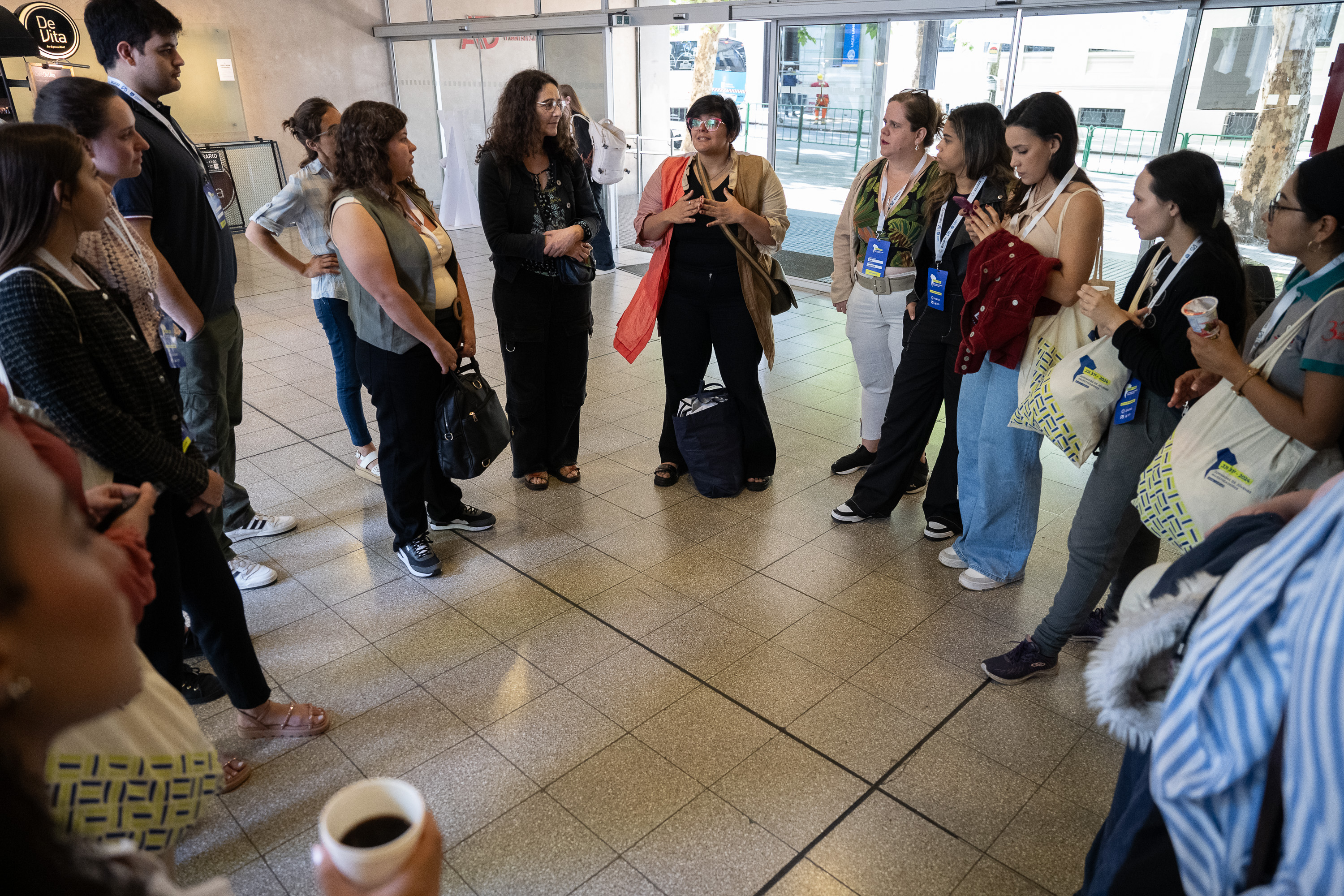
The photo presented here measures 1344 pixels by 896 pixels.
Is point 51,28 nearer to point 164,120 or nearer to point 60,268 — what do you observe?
point 164,120

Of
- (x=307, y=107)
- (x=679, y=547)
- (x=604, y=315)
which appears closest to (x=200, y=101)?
(x=604, y=315)

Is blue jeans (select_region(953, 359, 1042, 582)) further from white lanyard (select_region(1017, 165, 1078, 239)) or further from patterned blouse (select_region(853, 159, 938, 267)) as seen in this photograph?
patterned blouse (select_region(853, 159, 938, 267))

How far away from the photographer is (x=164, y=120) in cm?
283

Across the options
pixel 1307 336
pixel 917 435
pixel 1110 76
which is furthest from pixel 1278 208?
pixel 1110 76

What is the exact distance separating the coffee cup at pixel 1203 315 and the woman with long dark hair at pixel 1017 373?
0.56 m

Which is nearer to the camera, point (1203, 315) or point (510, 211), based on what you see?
point (1203, 315)

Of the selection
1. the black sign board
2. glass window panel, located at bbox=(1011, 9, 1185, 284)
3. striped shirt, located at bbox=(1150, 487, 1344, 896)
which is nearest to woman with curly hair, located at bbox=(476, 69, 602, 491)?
striped shirt, located at bbox=(1150, 487, 1344, 896)

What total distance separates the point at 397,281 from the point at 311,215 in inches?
41.7

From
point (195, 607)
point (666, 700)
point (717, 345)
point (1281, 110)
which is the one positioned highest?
point (1281, 110)

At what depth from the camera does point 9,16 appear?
17.2ft

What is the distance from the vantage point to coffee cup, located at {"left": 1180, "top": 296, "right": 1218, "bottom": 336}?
6.12 ft

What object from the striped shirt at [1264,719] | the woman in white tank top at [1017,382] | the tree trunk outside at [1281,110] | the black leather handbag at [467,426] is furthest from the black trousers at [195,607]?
the tree trunk outside at [1281,110]

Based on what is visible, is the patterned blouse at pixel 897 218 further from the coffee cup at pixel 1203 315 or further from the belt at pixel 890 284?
the coffee cup at pixel 1203 315

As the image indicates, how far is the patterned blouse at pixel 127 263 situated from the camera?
6.75ft
